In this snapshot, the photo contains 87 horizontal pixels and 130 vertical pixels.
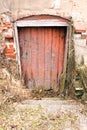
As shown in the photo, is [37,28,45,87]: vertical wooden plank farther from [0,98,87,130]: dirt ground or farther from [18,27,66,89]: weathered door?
[0,98,87,130]: dirt ground

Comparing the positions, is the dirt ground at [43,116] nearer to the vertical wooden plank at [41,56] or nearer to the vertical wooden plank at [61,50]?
the vertical wooden plank at [41,56]

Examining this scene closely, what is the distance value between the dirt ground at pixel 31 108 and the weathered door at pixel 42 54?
298 millimetres

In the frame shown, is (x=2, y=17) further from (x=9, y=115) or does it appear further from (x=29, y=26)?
(x=9, y=115)

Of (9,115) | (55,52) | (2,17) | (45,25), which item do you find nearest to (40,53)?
(55,52)

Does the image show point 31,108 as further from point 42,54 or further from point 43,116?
point 42,54

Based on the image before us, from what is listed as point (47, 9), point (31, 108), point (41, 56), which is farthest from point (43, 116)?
point (47, 9)

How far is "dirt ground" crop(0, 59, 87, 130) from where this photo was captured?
5.21m

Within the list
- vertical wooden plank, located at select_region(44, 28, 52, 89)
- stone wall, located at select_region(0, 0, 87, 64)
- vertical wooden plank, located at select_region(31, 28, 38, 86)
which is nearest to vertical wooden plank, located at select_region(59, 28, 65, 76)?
vertical wooden plank, located at select_region(44, 28, 52, 89)

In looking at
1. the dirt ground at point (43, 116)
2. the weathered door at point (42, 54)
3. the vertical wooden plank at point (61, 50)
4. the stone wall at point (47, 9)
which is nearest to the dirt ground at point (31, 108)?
the dirt ground at point (43, 116)

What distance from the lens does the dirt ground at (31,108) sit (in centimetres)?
521

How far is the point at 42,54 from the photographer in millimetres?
6699

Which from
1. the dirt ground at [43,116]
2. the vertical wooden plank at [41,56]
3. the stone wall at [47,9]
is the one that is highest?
the stone wall at [47,9]

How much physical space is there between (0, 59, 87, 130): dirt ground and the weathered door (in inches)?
11.7

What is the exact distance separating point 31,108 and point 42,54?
153 cm
